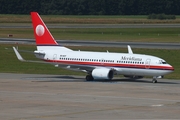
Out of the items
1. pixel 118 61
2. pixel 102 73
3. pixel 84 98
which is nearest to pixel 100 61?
pixel 102 73

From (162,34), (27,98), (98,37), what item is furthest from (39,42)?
(162,34)

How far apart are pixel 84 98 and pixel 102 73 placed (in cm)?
1421

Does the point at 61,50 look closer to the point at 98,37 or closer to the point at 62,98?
the point at 62,98

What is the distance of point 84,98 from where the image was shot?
46.8 meters

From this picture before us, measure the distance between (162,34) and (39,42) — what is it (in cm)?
6985

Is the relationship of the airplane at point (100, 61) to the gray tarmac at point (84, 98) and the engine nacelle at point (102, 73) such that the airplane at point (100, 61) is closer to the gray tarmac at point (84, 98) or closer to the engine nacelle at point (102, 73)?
the engine nacelle at point (102, 73)

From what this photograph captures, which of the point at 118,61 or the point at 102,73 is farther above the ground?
the point at 118,61

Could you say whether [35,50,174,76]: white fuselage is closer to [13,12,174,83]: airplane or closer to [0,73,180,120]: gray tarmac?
[13,12,174,83]: airplane

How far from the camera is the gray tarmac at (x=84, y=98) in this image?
3809 centimetres

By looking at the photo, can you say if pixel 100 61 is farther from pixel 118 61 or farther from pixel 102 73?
pixel 118 61

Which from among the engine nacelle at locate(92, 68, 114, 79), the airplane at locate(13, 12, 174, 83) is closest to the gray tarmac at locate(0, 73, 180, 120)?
the engine nacelle at locate(92, 68, 114, 79)

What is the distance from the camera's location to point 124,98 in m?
47.1

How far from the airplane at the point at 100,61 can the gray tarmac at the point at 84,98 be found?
1102 millimetres

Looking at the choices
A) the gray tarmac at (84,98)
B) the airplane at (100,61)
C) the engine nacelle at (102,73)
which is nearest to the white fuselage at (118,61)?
the airplane at (100,61)
